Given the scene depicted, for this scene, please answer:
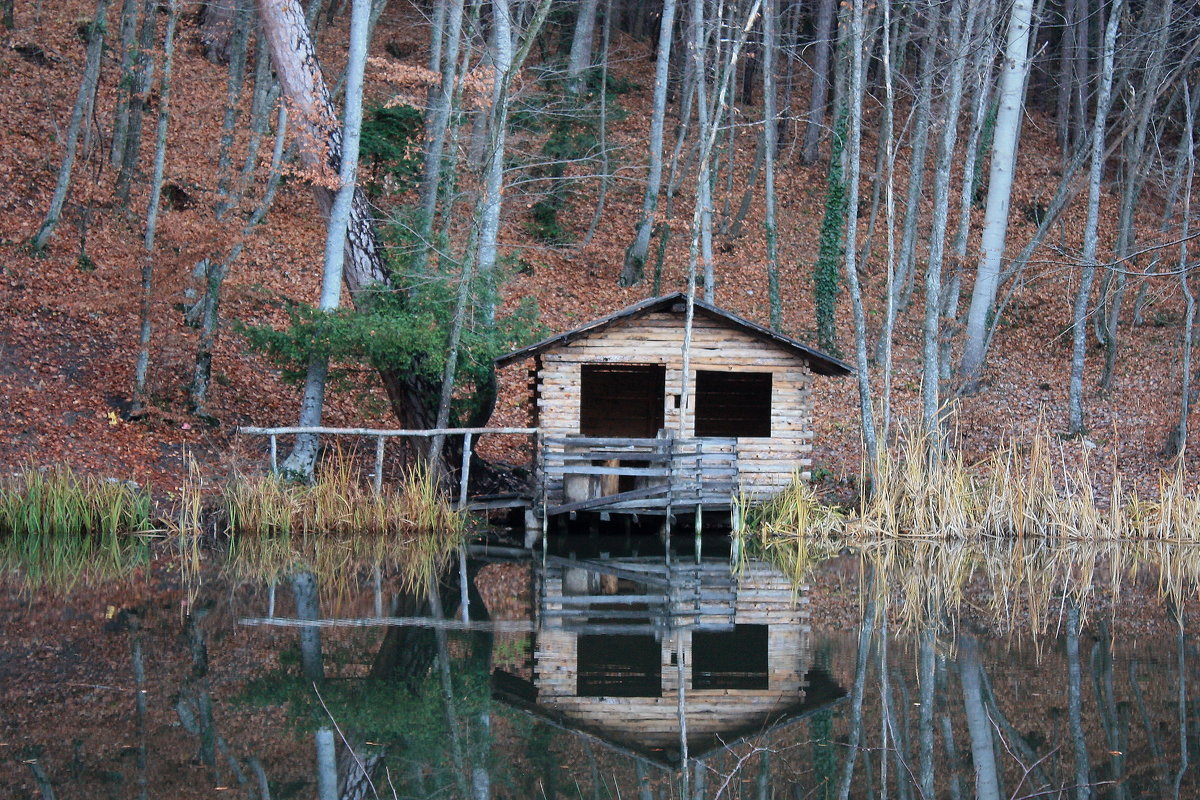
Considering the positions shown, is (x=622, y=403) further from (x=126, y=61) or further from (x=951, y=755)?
(x=951, y=755)

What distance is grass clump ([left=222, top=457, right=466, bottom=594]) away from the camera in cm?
1377

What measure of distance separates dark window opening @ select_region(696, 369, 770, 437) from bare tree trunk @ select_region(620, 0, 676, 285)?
5.31m

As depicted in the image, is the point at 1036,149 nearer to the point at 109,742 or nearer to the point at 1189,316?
the point at 1189,316

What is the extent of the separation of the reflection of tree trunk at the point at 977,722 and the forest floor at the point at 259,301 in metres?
5.25

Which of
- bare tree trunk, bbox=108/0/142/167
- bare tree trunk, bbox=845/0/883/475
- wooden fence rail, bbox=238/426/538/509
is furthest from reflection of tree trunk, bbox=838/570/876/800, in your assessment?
bare tree trunk, bbox=108/0/142/167

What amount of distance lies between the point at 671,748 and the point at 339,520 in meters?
8.77

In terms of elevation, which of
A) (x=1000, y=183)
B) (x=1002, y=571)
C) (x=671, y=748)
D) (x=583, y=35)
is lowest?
(x=671, y=748)

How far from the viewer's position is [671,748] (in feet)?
22.4

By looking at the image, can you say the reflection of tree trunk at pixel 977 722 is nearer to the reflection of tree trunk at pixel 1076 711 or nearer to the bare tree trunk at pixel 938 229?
the reflection of tree trunk at pixel 1076 711

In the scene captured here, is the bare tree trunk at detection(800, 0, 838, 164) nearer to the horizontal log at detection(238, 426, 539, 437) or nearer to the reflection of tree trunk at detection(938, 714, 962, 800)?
the horizontal log at detection(238, 426, 539, 437)

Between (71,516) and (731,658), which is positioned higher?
(71,516)

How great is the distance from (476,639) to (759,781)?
3.57 meters

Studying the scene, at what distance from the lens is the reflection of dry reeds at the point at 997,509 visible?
1460 centimetres

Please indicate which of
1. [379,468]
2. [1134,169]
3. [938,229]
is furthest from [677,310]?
[1134,169]
